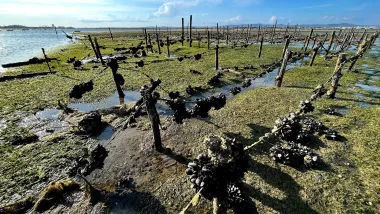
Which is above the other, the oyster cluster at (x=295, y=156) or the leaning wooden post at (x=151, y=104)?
the leaning wooden post at (x=151, y=104)

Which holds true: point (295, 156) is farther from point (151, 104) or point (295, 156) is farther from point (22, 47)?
point (22, 47)

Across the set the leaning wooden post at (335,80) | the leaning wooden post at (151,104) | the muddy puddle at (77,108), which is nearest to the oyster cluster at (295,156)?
the muddy puddle at (77,108)

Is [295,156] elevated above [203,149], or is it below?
above

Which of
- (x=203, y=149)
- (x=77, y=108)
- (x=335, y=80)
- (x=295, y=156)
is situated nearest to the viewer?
(x=295, y=156)

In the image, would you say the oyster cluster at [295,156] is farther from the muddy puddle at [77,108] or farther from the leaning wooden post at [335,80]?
the leaning wooden post at [335,80]

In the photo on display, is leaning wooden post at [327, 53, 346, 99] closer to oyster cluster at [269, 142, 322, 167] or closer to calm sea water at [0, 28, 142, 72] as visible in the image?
oyster cluster at [269, 142, 322, 167]

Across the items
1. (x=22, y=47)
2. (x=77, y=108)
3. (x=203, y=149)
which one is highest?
(x=203, y=149)

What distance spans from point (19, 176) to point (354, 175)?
13.0m

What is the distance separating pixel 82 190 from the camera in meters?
6.93

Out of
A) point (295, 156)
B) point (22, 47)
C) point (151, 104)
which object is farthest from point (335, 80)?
point (22, 47)

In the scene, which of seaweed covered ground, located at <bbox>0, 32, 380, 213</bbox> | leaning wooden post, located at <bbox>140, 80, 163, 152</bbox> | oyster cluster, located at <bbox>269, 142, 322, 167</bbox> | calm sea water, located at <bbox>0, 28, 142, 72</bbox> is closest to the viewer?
seaweed covered ground, located at <bbox>0, 32, 380, 213</bbox>

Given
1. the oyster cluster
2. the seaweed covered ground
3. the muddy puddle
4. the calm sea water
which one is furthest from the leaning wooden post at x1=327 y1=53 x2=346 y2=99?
the calm sea water

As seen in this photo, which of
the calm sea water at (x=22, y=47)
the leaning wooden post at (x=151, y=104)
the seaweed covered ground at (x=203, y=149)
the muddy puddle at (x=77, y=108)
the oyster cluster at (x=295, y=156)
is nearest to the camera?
the seaweed covered ground at (x=203, y=149)

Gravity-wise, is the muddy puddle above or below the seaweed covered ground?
below
